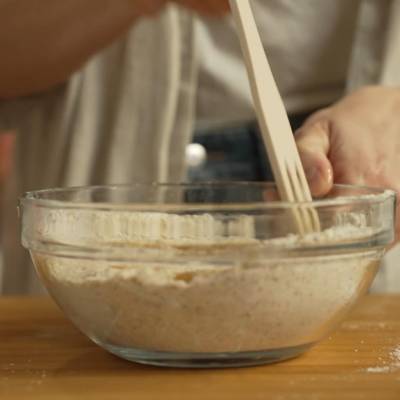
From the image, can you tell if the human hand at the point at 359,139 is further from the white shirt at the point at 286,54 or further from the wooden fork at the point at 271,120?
the white shirt at the point at 286,54

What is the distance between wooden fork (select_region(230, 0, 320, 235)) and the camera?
55cm

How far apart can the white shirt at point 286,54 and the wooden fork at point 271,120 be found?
58 centimetres

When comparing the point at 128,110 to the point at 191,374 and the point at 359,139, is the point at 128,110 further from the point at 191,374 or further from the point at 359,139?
the point at 191,374

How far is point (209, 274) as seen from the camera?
0.48m

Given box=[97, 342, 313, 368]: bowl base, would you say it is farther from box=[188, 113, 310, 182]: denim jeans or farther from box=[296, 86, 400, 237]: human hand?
box=[188, 113, 310, 182]: denim jeans

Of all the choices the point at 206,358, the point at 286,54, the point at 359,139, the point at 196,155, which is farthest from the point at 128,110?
the point at 206,358

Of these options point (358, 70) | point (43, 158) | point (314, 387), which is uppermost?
point (358, 70)

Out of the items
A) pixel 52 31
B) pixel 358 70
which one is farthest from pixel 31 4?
pixel 358 70

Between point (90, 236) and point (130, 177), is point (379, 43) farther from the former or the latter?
point (90, 236)

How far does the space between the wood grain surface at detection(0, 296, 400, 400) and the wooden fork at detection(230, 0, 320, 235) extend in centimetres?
11

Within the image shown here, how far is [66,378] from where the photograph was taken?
49 centimetres

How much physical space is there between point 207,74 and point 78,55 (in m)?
0.18

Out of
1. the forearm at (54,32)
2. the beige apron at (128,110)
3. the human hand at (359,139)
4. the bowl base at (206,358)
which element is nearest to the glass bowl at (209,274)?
the bowl base at (206,358)

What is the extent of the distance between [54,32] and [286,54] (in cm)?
31
